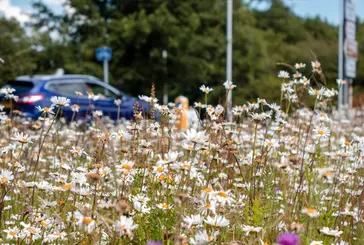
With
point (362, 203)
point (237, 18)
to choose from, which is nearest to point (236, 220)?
point (362, 203)

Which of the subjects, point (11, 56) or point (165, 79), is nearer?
point (11, 56)

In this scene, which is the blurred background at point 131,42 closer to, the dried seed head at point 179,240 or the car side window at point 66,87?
the car side window at point 66,87

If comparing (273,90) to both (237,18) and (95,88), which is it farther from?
(95,88)

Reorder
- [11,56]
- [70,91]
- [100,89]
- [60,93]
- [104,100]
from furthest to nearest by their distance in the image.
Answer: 1. [11,56]
2. [100,89]
3. [70,91]
4. [104,100]
5. [60,93]

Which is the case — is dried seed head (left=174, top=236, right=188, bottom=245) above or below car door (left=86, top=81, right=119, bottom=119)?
below

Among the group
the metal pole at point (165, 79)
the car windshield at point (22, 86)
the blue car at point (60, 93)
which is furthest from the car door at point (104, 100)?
the metal pole at point (165, 79)

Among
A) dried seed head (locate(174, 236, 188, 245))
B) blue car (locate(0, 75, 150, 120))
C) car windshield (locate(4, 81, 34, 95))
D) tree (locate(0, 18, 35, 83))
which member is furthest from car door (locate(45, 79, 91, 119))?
dried seed head (locate(174, 236, 188, 245))

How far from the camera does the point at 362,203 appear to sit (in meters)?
2.67

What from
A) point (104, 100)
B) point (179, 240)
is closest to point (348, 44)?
point (104, 100)

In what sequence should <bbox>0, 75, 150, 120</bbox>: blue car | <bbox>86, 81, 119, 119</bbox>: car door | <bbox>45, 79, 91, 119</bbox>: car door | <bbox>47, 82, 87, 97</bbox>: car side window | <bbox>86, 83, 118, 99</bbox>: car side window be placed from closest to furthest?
<bbox>0, 75, 150, 120</bbox>: blue car
<bbox>45, 79, 91, 119</bbox>: car door
<bbox>47, 82, 87, 97</bbox>: car side window
<bbox>86, 81, 119, 119</bbox>: car door
<bbox>86, 83, 118, 99</bbox>: car side window

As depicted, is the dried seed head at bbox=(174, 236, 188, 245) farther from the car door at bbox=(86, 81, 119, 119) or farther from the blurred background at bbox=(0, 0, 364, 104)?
the blurred background at bbox=(0, 0, 364, 104)

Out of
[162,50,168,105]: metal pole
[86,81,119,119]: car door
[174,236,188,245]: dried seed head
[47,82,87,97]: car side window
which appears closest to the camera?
[174,236,188,245]: dried seed head

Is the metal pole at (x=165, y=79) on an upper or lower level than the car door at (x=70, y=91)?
upper

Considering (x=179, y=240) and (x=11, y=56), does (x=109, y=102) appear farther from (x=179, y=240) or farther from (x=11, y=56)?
(x=179, y=240)
